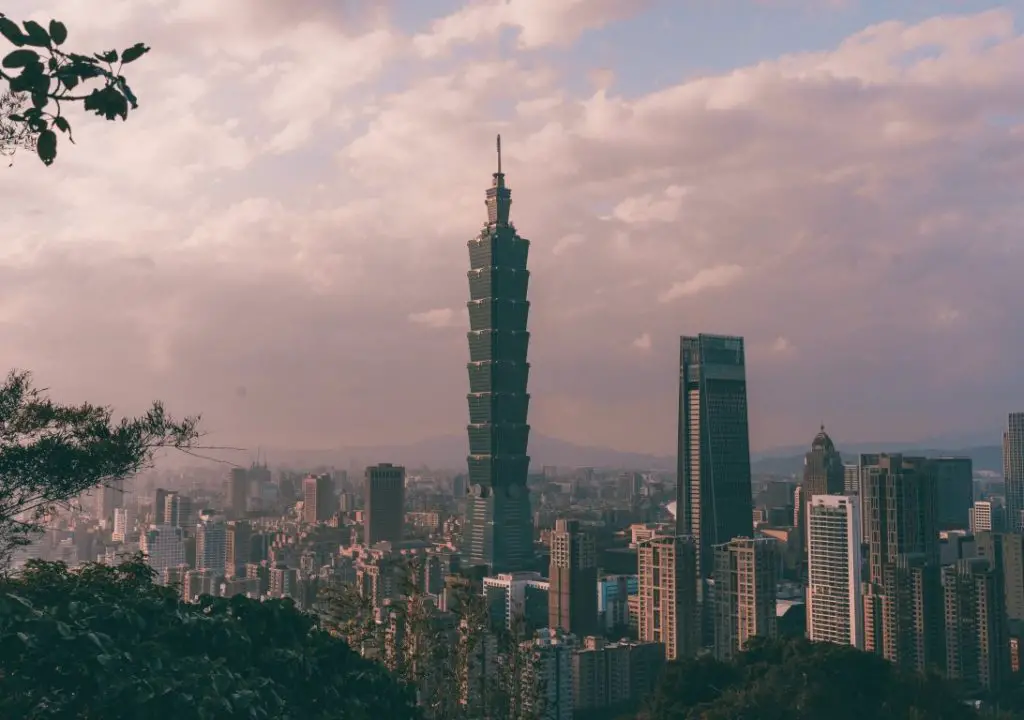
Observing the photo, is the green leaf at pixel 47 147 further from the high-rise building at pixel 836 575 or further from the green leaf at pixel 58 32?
the high-rise building at pixel 836 575

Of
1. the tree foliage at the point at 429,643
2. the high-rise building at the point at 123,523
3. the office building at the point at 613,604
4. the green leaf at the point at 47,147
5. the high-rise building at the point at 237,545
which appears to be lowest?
the office building at the point at 613,604

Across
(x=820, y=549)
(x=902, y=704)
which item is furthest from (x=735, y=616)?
(x=902, y=704)

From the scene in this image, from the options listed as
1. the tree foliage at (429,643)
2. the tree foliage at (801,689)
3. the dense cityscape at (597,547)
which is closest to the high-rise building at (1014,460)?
the dense cityscape at (597,547)

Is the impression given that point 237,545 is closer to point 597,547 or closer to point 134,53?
point 597,547

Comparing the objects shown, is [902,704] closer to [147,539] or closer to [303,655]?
[303,655]

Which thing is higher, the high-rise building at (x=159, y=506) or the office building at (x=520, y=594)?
the high-rise building at (x=159, y=506)
